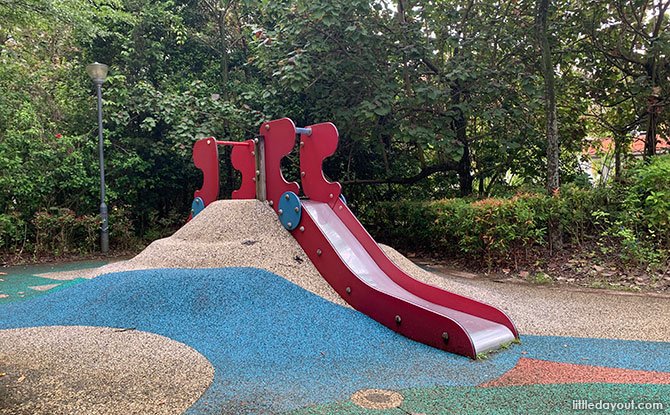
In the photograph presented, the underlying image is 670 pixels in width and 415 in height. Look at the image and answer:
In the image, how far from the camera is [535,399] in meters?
2.17

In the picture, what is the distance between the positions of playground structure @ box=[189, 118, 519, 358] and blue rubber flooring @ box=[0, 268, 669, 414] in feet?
0.40

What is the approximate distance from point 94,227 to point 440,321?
24.4 ft

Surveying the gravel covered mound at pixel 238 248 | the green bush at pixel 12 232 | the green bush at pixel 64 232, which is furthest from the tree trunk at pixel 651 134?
the green bush at pixel 12 232

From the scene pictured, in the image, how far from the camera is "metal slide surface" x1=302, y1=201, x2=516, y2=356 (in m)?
2.94

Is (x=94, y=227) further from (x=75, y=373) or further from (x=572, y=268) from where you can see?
(x=572, y=268)

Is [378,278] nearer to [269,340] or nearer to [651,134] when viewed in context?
[269,340]

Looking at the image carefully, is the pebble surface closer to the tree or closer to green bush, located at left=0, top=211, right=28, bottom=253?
green bush, located at left=0, top=211, right=28, bottom=253

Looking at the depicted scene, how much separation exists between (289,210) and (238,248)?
2.14 ft

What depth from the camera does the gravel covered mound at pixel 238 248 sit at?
409cm

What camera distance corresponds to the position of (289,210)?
4617 millimetres

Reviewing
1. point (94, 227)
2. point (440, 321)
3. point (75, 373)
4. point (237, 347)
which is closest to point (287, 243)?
point (237, 347)

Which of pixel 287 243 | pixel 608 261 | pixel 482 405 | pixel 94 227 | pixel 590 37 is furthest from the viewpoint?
pixel 94 227

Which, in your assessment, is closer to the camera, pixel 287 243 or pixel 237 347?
pixel 237 347

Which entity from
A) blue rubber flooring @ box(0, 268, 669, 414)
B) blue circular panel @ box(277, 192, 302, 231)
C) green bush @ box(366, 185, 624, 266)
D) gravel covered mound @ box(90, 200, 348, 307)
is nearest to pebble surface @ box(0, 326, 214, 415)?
blue rubber flooring @ box(0, 268, 669, 414)
